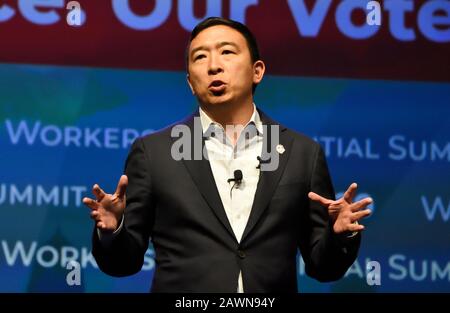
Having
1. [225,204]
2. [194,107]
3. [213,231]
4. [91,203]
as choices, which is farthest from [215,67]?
[194,107]

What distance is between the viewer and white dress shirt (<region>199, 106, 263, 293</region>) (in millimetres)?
3002

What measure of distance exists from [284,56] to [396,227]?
1053mm

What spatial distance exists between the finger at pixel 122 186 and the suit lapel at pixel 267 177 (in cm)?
45

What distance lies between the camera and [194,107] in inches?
169

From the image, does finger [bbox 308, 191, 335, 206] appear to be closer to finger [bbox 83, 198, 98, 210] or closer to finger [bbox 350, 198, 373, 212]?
finger [bbox 350, 198, 373, 212]

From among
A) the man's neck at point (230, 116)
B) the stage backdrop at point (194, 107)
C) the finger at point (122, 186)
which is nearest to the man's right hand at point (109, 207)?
the finger at point (122, 186)

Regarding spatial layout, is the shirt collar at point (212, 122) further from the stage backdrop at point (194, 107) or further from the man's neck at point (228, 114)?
the stage backdrop at point (194, 107)

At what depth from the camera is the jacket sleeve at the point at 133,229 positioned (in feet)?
9.53

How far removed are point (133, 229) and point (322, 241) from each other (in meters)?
0.68

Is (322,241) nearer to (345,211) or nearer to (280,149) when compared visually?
(345,211)

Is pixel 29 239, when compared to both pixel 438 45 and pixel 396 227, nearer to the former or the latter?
pixel 396 227

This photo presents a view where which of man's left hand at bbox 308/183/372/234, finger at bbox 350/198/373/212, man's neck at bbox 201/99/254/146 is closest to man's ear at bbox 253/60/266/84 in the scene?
man's neck at bbox 201/99/254/146

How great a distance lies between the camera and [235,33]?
327 cm
